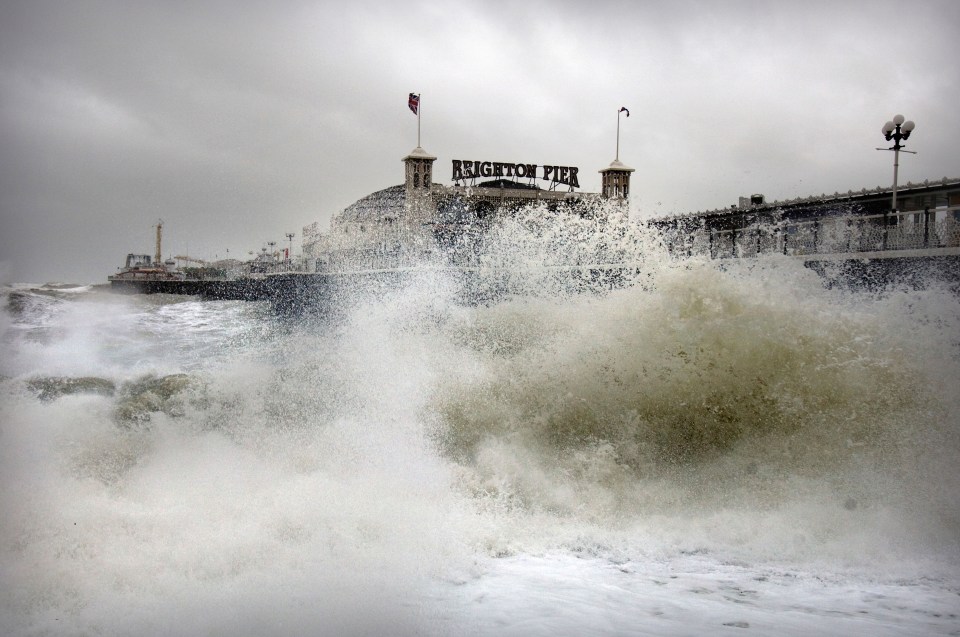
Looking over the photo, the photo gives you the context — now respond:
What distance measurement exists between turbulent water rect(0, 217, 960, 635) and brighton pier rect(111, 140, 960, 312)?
11.1 feet

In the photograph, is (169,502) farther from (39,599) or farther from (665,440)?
(665,440)

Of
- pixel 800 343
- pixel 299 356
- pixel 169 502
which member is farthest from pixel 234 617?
pixel 299 356

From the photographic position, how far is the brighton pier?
14883 millimetres

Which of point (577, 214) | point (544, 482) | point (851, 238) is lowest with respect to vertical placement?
point (544, 482)

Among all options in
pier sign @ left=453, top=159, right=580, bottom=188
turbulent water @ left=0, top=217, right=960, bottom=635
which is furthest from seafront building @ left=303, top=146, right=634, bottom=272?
turbulent water @ left=0, top=217, right=960, bottom=635

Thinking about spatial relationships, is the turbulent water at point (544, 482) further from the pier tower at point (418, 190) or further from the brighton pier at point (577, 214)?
the pier tower at point (418, 190)

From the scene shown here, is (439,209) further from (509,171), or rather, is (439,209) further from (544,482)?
(544,482)

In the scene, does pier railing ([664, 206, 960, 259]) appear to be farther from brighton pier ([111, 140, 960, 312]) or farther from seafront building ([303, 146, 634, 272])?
seafront building ([303, 146, 634, 272])

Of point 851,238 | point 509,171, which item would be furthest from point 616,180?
point 851,238

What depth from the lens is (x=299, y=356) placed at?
→ 14.2 metres

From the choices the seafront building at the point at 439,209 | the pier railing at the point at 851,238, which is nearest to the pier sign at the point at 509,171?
the seafront building at the point at 439,209

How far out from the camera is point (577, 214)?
46125mm

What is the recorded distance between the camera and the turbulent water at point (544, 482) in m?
4.06

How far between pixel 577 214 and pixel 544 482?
4127cm
